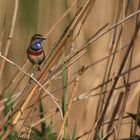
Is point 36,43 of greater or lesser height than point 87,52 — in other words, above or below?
below

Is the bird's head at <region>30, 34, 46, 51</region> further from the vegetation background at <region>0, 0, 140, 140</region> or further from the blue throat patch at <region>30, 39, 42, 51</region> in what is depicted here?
the vegetation background at <region>0, 0, 140, 140</region>

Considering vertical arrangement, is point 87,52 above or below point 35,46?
above

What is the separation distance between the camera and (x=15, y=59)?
91.9 inches

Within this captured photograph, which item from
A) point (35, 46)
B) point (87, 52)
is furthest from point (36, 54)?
point (87, 52)

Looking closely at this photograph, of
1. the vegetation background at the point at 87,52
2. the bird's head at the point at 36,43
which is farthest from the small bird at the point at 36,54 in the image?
the vegetation background at the point at 87,52

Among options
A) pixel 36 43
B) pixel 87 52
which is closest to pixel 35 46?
pixel 36 43

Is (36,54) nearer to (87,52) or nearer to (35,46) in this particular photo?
(35,46)

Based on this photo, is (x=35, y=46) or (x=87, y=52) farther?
(x=87, y=52)

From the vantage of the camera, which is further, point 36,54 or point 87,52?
point 87,52

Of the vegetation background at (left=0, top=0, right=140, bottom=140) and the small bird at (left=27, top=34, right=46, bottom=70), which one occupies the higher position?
the vegetation background at (left=0, top=0, right=140, bottom=140)

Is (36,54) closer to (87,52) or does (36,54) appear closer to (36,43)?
(36,43)

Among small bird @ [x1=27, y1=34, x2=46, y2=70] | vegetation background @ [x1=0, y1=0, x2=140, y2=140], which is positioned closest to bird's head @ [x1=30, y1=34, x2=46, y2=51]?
small bird @ [x1=27, y1=34, x2=46, y2=70]

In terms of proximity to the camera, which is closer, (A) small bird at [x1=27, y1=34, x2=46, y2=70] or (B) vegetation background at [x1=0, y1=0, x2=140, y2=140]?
(A) small bird at [x1=27, y1=34, x2=46, y2=70]

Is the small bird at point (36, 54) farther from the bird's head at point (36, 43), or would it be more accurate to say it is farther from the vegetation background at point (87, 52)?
the vegetation background at point (87, 52)
